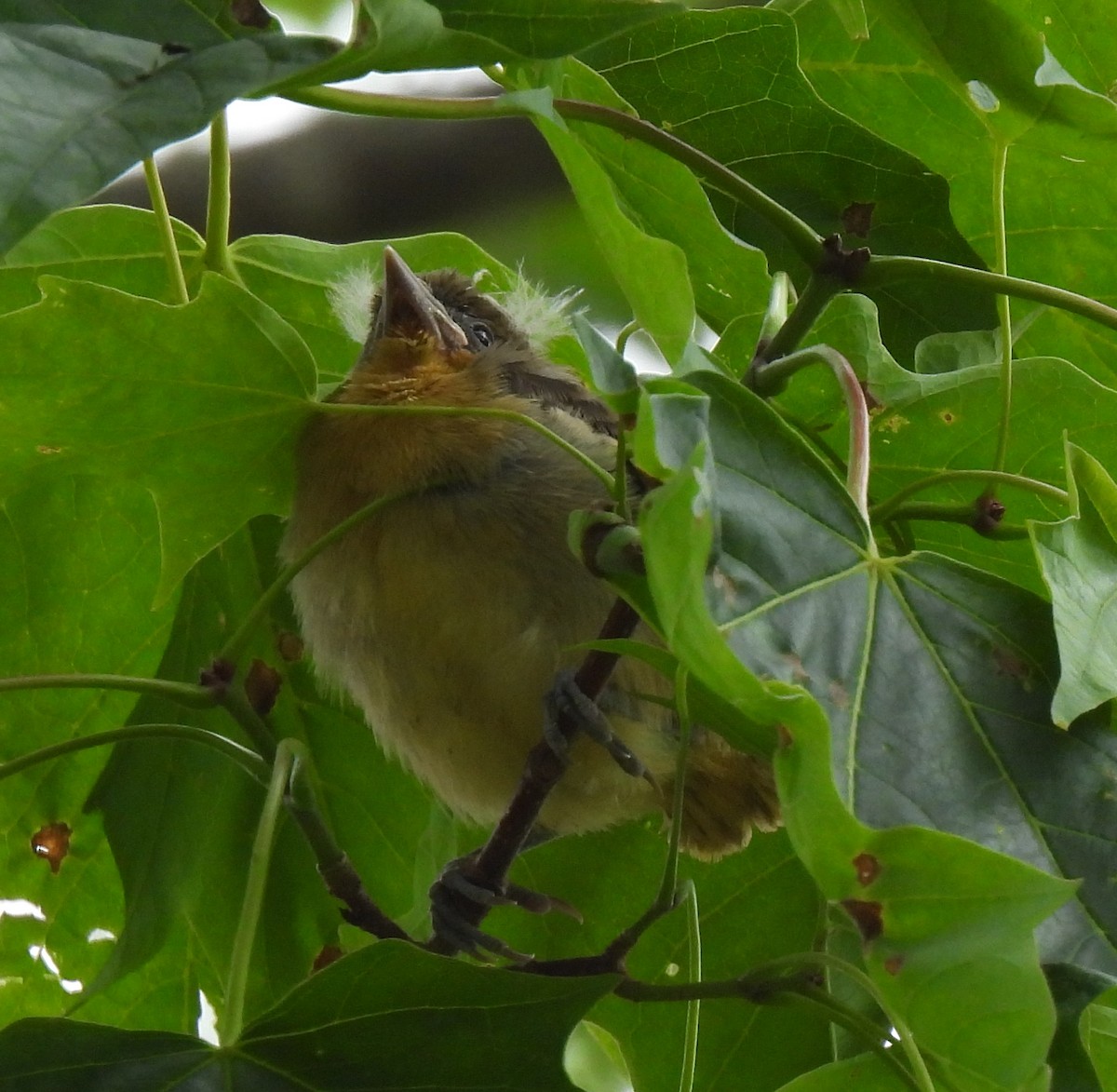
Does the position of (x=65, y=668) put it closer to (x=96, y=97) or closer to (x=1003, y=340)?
(x=96, y=97)

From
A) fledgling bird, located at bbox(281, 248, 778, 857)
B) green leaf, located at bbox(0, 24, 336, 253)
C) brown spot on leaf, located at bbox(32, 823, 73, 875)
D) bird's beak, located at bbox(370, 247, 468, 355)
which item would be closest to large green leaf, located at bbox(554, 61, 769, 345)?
fledgling bird, located at bbox(281, 248, 778, 857)

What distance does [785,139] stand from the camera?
1895mm

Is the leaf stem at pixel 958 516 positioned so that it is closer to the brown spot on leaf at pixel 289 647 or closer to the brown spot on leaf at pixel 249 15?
the brown spot on leaf at pixel 249 15

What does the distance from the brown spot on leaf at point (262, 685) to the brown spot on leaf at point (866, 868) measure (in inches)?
47.3

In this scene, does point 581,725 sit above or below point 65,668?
above

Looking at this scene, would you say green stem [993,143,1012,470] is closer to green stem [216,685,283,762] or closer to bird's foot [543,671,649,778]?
bird's foot [543,671,649,778]

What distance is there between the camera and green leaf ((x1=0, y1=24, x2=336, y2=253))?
3.42 feet

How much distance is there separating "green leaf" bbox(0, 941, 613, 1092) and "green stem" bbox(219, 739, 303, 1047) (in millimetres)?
24

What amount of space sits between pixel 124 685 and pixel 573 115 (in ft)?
2.21

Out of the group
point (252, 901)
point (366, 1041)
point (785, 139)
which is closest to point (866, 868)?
point (366, 1041)

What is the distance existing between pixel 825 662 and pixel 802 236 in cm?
39

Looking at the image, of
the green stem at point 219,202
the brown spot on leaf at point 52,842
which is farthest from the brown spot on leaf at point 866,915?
the brown spot on leaf at point 52,842

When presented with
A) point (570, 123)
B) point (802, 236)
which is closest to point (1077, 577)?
point (802, 236)

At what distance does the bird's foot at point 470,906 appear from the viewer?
1783mm
